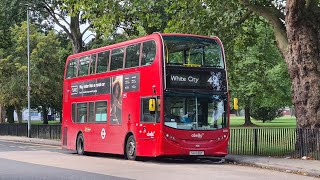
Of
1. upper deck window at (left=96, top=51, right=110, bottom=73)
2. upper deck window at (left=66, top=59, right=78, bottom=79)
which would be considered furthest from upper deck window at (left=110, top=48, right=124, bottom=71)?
upper deck window at (left=66, top=59, right=78, bottom=79)

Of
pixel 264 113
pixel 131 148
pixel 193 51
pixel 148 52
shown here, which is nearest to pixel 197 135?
pixel 131 148

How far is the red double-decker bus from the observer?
59.6 ft

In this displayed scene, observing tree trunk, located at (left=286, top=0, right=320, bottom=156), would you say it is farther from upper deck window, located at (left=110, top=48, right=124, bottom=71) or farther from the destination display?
upper deck window, located at (left=110, top=48, right=124, bottom=71)

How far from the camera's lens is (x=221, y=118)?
18938mm

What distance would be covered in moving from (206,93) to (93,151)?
6447 mm

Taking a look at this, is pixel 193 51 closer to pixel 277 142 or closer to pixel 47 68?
pixel 277 142

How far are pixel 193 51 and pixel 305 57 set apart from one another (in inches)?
164

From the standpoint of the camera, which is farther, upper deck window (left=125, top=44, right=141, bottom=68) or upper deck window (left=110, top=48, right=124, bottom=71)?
upper deck window (left=110, top=48, right=124, bottom=71)

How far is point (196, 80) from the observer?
61.1 feet

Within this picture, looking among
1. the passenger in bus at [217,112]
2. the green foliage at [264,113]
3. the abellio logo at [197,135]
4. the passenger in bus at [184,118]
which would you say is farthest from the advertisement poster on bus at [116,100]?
the green foliage at [264,113]

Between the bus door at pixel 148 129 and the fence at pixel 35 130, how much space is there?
1913cm

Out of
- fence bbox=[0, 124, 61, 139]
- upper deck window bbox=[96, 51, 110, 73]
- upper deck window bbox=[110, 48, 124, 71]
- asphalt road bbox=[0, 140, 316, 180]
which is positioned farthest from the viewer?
fence bbox=[0, 124, 61, 139]

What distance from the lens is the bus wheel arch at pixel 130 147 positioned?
19.7 metres

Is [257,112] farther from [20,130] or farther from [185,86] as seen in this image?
[185,86]
